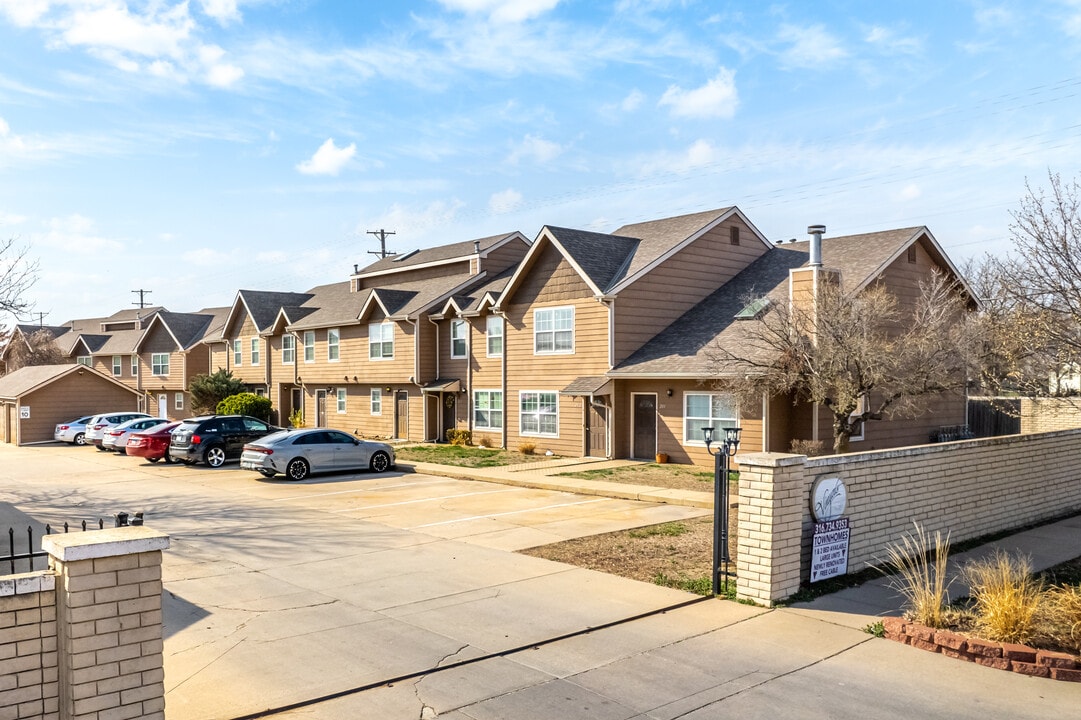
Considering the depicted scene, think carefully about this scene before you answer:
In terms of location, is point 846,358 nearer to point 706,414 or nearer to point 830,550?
point 706,414

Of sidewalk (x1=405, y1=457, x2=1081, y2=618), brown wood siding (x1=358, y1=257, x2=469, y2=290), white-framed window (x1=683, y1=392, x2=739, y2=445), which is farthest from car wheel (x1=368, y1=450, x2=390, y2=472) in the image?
brown wood siding (x1=358, y1=257, x2=469, y2=290)

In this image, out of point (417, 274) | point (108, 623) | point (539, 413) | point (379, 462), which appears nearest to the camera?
point (108, 623)

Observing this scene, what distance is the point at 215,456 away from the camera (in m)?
27.5

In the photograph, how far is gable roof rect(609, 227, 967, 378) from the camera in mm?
25130

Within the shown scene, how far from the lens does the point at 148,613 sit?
5469 mm

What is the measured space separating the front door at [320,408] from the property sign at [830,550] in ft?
112

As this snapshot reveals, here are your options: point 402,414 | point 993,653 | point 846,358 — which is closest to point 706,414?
point 846,358

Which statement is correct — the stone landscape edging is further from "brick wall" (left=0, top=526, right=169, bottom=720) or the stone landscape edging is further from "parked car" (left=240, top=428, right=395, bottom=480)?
"parked car" (left=240, top=428, right=395, bottom=480)

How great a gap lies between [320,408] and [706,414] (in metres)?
23.5

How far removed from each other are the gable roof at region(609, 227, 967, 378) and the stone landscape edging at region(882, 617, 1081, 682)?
14814 millimetres

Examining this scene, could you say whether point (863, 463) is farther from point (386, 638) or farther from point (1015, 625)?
point (386, 638)

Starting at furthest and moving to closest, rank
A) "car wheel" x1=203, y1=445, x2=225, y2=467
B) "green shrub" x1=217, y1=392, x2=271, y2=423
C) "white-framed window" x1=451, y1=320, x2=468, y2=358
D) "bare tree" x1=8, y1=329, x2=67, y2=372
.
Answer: "bare tree" x1=8, y1=329, x2=67, y2=372
"green shrub" x1=217, y1=392, x2=271, y2=423
"white-framed window" x1=451, y1=320, x2=468, y2=358
"car wheel" x1=203, y1=445, x2=225, y2=467

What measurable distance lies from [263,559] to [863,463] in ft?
28.5

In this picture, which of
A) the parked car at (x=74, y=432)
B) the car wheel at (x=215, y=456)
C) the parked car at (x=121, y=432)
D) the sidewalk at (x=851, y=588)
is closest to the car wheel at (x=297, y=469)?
the sidewalk at (x=851, y=588)
